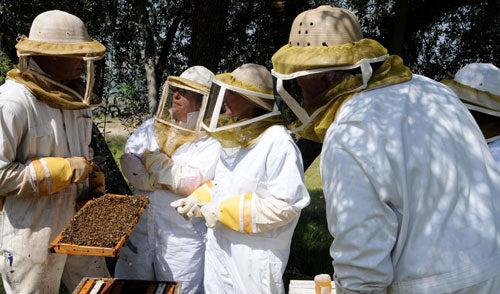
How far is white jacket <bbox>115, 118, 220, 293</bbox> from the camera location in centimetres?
353

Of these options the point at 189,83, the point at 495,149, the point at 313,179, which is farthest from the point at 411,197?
the point at 313,179

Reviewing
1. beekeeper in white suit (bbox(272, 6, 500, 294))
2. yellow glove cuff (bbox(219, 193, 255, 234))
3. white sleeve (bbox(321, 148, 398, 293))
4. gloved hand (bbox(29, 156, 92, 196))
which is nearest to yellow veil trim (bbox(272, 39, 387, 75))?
beekeeper in white suit (bbox(272, 6, 500, 294))

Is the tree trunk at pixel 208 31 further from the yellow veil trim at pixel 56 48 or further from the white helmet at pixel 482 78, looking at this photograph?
the white helmet at pixel 482 78

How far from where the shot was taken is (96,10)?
4332 millimetres

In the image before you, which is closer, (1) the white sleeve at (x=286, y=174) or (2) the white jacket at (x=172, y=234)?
(1) the white sleeve at (x=286, y=174)

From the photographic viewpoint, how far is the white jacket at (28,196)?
2646 millimetres

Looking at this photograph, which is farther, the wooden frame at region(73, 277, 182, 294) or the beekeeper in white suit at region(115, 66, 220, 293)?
the beekeeper in white suit at region(115, 66, 220, 293)

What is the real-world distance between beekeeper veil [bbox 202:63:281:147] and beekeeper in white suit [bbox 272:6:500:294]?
4.03 ft

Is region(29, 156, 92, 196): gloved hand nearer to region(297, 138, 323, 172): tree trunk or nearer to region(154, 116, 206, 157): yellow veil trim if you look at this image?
region(154, 116, 206, 157): yellow veil trim

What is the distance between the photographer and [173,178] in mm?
3389

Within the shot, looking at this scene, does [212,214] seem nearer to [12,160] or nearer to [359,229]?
[12,160]

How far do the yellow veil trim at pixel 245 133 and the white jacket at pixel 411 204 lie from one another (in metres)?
1.30

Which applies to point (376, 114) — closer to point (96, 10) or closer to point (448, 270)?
point (448, 270)

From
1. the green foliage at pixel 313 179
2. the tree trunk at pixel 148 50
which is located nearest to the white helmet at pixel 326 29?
the tree trunk at pixel 148 50
